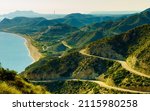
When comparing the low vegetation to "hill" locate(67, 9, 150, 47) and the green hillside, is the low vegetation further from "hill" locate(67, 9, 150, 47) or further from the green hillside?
"hill" locate(67, 9, 150, 47)

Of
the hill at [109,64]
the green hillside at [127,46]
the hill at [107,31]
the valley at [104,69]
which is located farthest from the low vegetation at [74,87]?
the hill at [107,31]

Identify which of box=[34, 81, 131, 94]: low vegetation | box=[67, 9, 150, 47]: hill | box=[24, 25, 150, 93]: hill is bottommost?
box=[67, 9, 150, 47]: hill

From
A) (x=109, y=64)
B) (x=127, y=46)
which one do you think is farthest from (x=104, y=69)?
(x=127, y=46)

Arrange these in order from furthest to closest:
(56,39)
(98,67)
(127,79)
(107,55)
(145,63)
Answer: (56,39) < (107,55) < (98,67) < (145,63) < (127,79)

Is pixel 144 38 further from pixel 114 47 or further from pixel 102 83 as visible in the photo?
pixel 102 83

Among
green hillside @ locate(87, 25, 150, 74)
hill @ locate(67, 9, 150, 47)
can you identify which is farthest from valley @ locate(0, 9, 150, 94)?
hill @ locate(67, 9, 150, 47)

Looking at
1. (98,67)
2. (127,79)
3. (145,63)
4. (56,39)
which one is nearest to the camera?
(127,79)

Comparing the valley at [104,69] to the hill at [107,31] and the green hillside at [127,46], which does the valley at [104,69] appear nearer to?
the green hillside at [127,46]

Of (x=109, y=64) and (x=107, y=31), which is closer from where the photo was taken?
(x=109, y=64)

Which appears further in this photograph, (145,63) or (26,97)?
(145,63)

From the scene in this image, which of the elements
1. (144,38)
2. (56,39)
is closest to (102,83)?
(144,38)

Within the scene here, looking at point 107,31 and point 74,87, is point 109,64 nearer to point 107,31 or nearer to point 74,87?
point 74,87
